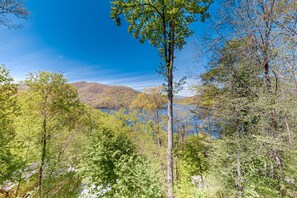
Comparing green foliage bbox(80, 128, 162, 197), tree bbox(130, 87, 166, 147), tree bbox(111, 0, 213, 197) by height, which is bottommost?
green foliage bbox(80, 128, 162, 197)

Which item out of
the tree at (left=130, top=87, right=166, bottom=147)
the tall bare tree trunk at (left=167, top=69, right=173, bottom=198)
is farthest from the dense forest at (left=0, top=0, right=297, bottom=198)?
the tree at (left=130, top=87, right=166, bottom=147)

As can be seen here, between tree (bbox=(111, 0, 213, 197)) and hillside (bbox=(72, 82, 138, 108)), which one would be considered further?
hillside (bbox=(72, 82, 138, 108))

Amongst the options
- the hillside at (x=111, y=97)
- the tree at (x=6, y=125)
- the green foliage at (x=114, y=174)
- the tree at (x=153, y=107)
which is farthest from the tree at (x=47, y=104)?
the tree at (x=153, y=107)

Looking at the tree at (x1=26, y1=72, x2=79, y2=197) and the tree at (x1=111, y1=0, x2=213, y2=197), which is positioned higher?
the tree at (x1=111, y1=0, x2=213, y2=197)

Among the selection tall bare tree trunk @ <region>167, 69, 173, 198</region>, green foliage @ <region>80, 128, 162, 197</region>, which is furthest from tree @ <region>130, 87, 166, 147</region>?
green foliage @ <region>80, 128, 162, 197</region>

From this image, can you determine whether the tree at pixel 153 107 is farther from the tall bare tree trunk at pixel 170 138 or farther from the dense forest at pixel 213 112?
the tall bare tree trunk at pixel 170 138

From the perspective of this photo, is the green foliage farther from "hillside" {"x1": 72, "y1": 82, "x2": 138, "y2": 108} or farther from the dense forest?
"hillside" {"x1": 72, "y1": 82, "x2": 138, "y2": 108}

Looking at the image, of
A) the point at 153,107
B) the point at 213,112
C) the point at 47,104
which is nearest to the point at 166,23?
the point at 213,112

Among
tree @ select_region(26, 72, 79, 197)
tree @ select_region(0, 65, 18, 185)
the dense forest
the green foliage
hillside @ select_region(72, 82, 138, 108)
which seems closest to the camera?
the dense forest

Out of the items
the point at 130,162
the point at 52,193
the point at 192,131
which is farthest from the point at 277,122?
the point at 52,193

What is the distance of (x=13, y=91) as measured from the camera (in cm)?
811

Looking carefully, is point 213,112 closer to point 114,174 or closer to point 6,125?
point 114,174

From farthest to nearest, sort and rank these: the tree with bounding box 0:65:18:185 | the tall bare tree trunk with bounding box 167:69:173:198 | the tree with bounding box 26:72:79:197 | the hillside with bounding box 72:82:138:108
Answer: the hillside with bounding box 72:82:138:108 < the tree with bounding box 26:72:79:197 < the tree with bounding box 0:65:18:185 < the tall bare tree trunk with bounding box 167:69:173:198

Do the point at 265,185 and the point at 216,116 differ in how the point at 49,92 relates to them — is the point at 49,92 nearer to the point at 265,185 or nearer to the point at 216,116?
the point at 216,116
